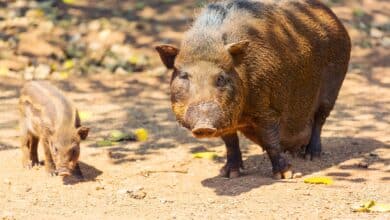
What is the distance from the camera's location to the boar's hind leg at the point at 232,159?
263 inches

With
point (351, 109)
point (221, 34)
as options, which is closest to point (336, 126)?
point (351, 109)

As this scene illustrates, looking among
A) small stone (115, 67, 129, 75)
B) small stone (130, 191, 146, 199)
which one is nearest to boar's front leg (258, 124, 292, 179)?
small stone (130, 191, 146, 199)

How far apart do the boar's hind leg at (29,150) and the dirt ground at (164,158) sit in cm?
12

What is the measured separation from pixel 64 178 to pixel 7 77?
4794mm

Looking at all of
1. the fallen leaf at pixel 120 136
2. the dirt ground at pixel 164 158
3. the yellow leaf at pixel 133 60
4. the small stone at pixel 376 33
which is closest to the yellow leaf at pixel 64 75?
the dirt ground at pixel 164 158

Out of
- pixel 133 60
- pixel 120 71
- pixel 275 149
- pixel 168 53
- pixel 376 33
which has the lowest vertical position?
pixel 120 71

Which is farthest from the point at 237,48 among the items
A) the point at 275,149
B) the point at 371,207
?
the point at 371,207

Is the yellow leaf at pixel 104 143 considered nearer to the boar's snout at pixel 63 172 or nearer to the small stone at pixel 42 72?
the boar's snout at pixel 63 172

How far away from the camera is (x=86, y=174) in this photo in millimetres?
6867

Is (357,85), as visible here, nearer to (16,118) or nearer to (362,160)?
(362,160)

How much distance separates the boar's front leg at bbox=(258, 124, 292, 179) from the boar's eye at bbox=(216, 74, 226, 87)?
753mm

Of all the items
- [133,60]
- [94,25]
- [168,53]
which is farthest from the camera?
[94,25]

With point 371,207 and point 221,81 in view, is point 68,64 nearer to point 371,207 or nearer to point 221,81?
point 221,81

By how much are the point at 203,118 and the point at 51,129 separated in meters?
1.85
